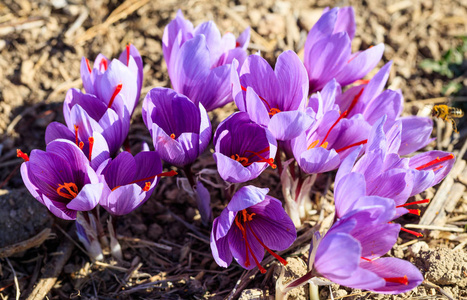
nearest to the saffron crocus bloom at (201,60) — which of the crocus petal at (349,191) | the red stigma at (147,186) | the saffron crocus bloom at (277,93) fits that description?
Answer: the saffron crocus bloom at (277,93)

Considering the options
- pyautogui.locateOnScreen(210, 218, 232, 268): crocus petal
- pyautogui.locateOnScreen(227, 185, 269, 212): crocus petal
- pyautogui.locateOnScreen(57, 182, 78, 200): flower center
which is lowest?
pyautogui.locateOnScreen(210, 218, 232, 268): crocus petal

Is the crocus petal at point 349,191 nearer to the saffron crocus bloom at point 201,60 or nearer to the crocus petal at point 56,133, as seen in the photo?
the saffron crocus bloom at point 201,60

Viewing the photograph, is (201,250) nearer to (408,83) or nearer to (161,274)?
(161,274)

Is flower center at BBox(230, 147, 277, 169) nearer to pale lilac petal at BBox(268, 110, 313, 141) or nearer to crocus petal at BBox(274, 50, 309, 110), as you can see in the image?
pale lilac petal at BBox(268, 110, 313, 141)

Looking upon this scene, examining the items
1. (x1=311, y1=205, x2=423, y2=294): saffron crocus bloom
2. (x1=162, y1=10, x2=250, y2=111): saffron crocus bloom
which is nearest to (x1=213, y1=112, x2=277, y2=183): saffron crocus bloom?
(x1=162, y1=10, x2=250, y2=111): saffron crocus bloom

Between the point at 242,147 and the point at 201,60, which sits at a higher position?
the point at 201,60

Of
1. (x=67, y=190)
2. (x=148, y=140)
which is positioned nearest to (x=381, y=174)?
(x=67, y=190)

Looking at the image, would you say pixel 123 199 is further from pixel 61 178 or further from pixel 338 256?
pixel 338 256
